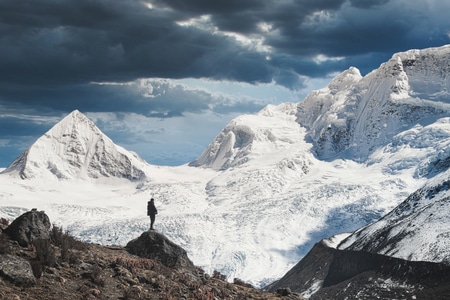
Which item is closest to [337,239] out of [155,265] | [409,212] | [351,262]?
[409,212]

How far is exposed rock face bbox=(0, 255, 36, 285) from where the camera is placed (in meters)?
26.9

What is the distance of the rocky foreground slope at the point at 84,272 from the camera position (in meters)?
27.4

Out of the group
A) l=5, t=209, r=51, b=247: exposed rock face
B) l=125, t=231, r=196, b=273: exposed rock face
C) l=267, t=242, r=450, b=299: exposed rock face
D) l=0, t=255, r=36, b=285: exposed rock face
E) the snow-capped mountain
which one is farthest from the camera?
the snow-capped mountain

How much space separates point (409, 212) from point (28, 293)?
4925 inches

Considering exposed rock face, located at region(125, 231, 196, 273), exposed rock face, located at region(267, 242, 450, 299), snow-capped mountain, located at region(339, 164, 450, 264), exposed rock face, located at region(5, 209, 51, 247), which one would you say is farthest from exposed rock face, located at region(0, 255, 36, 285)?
snow-capped mountain, located at region(339, 164, 450, 264)

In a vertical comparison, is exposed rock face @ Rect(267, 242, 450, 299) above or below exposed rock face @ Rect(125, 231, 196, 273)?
below

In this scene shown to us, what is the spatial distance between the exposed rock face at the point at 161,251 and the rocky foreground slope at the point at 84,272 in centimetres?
6

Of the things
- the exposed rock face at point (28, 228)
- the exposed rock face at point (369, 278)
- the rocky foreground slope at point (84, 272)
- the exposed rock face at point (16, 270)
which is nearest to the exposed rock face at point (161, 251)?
the rocky foreground slope at point (84, 272)

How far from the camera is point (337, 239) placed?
16900cm

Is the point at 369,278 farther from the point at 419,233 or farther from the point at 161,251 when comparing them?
the point at 161,251

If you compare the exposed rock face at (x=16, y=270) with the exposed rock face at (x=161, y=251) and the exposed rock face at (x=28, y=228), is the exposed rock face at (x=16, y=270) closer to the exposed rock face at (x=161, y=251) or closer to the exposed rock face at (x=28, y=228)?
the exposed rock face at (x=28, y=228)

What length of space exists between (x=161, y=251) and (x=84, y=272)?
359 inches

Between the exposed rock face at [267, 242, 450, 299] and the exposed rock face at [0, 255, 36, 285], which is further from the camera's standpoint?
the exposed rock face at [267, 242, 450, 299]

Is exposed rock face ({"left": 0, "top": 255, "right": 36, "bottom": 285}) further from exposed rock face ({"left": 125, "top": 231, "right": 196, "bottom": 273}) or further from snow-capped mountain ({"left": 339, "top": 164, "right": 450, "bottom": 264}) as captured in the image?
snow-capped mountain ({"left": 339, "top": 164, "right": 450, "bottom": 264})
